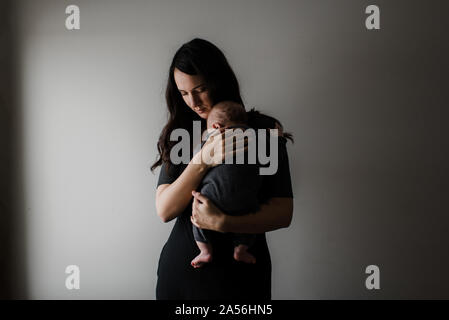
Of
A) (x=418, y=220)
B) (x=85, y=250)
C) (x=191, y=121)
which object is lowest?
(x=85, y=250)

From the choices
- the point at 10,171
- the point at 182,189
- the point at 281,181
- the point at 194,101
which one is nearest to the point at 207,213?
the point at 182,189

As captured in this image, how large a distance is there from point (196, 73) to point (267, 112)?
1.80ft

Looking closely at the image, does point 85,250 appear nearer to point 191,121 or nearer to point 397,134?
point 191,121

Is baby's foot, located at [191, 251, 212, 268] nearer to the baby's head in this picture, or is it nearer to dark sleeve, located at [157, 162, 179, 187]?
dark sleeve, located at [157, 162, 179, 187]

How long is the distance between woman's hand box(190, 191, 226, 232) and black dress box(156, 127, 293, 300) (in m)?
0.07

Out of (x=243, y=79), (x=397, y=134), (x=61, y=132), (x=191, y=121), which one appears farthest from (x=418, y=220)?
(x=61, y=132)

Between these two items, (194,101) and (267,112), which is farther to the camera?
(267,112)

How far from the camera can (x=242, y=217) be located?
0.89m

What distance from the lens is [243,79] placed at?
4.72ft

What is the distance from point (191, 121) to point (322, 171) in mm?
666

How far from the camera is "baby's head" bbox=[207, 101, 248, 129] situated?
95cm

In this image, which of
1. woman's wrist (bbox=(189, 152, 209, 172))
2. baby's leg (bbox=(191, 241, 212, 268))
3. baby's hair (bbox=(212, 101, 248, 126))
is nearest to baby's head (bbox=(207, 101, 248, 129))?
baby's hair (bbox=(212, 101, 248, 126))

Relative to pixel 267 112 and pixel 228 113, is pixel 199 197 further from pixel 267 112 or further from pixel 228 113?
pixel 267 112

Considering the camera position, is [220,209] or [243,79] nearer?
[220,209]
